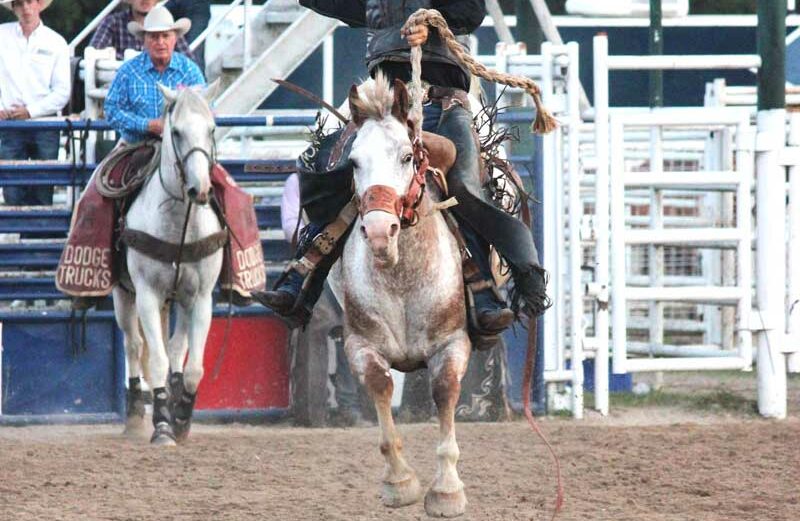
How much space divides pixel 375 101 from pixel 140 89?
4333 mm

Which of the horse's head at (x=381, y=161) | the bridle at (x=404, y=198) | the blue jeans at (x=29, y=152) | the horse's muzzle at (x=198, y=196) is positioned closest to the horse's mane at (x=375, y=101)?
the horse's head at (x=381, y=161)

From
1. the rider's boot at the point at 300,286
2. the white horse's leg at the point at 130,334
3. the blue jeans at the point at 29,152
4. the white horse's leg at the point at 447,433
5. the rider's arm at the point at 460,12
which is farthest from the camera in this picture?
the blue jeans at the point at 29,152

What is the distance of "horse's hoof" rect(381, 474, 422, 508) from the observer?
6.25 m

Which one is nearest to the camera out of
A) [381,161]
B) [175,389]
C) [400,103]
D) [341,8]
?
[381,161]

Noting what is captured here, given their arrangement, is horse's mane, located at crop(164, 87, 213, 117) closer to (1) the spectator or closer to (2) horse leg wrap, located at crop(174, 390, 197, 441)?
(2) horse leg wrap, located at crop(174, 390, 197, 441)

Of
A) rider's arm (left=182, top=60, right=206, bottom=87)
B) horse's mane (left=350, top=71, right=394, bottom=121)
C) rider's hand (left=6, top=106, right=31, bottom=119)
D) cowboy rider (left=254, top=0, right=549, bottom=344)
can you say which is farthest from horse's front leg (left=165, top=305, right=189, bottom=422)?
horse's mane (left=350, top=71, right=394, bottom=121)

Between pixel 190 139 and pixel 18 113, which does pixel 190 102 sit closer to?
pixel 190 139

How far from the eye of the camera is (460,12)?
7016 mm

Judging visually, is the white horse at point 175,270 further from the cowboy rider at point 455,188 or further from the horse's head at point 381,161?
the horse's head at point 381,161

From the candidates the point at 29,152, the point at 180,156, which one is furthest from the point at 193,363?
the point at 29,152

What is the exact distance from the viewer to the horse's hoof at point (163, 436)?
950 cm

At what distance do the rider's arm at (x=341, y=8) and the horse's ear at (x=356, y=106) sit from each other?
1.27 metres

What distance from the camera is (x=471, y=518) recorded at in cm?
702

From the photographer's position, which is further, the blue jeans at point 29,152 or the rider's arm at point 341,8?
the blue jeans at point 29,152
